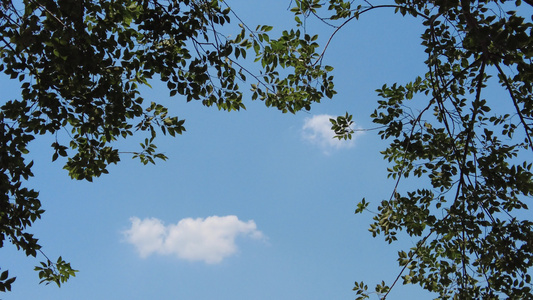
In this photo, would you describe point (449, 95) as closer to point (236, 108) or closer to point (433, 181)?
point (433, 181)

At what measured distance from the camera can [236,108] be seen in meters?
5.22

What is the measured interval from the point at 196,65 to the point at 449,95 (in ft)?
10.9

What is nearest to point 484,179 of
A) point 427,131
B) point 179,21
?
point 427,131

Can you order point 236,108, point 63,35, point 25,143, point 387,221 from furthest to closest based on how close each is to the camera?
point 387,221 < point 236,108 < point 25,143 < point 63,35

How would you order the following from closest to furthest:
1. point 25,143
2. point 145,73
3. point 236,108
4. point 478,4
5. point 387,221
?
point 25,143, point 145,73, point 478,4, point 236,108, point 387,221

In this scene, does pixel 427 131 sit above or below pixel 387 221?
above

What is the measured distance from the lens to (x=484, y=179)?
5.00 m

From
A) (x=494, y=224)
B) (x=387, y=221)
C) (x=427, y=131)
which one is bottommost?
(x=494, y=224)

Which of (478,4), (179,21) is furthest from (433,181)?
(179,21)

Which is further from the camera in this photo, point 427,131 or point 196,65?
point 427,131

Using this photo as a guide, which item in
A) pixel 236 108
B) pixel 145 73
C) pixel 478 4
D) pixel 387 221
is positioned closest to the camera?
pixel 145 73

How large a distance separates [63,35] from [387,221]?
4.30m

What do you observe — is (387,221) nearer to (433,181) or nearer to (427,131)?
(433,181)

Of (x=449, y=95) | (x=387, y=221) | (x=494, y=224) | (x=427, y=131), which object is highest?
(x=449, y=95)
